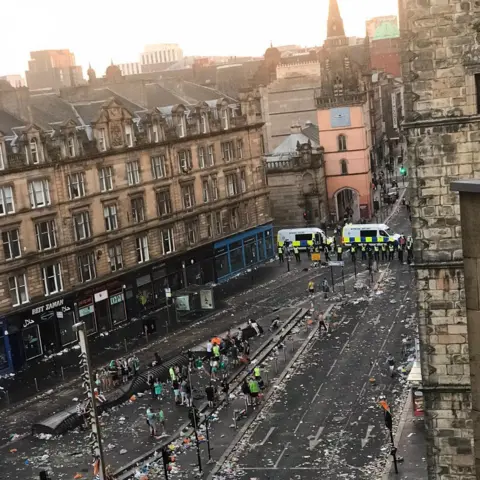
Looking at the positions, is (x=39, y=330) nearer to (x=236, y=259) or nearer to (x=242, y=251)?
(x=236, y=259)

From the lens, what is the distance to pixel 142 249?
56625 mm

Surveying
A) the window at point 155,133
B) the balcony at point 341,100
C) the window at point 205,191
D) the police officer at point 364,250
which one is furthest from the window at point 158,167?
the balcony at point 341,100

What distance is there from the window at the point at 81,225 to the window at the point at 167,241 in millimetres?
6681

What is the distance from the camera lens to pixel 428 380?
20.2 metres

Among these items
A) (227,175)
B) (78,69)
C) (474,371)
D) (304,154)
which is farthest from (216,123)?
(78,69)

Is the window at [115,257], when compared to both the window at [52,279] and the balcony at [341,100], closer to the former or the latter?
the window at [52,279]

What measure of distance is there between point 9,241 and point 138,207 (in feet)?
36.6

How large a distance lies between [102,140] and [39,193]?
6.46 m

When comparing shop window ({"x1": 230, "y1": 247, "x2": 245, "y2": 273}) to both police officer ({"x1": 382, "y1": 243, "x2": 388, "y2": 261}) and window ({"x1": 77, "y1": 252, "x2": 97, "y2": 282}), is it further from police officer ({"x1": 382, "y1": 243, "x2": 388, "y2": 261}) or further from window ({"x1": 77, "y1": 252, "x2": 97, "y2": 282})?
window ({"x1": 77, "y1": 252, "x2": 97, "y2": 282})

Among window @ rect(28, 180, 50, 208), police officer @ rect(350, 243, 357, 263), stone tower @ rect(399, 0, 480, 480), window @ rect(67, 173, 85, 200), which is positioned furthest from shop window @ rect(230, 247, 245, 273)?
stone tower @ rect(399, 0, 480, 480)

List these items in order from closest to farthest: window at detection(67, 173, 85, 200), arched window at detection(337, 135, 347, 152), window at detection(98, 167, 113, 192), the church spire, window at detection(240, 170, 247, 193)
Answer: window at detection(67, 173, 85, 200) → window at detection(98, 167, 113, 192) → window at detection(240, 170, 247, 193) → arched window at detection(337, 135, 347, 152) → the church spire

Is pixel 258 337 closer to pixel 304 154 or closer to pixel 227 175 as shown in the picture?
pixel 227 175

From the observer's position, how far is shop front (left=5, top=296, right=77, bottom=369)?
46469mm

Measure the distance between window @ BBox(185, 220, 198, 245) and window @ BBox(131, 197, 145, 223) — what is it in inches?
177
